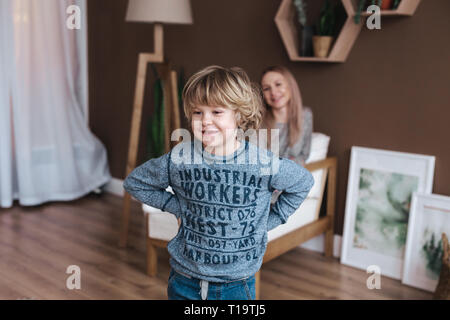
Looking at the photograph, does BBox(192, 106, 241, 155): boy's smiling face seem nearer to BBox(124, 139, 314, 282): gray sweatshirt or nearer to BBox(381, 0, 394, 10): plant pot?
BBox(124, 139, 314, 282): gray sweatshirt

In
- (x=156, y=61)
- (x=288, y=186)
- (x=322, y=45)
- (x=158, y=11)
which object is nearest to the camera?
(x=288, y=186)

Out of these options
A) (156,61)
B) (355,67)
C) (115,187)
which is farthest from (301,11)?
(115,187)

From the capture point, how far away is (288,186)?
4.29 ft

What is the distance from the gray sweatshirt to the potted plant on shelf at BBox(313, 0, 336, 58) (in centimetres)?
164

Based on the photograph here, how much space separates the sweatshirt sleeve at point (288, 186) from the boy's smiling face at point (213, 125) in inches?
6.2

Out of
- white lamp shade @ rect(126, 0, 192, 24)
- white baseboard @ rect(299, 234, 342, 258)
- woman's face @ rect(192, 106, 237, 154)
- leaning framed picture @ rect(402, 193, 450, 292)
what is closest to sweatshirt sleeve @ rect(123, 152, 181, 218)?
woman's face @ rect(192, 106, 237, 154)

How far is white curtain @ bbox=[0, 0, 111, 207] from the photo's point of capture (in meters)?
3.73

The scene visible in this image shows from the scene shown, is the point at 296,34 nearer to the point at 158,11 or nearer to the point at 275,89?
the point at 275,89

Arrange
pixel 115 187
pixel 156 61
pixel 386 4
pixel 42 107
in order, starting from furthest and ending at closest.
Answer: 1. pixel 115 187
2. pixel 42 107
3. pixel 156 61
4. pixel 386 4

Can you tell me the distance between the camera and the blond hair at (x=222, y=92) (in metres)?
1.21

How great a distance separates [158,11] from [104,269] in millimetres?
1558

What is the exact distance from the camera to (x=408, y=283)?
2.65m

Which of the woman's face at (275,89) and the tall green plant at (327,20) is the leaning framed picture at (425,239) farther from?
the tall green plant at (327,20)
